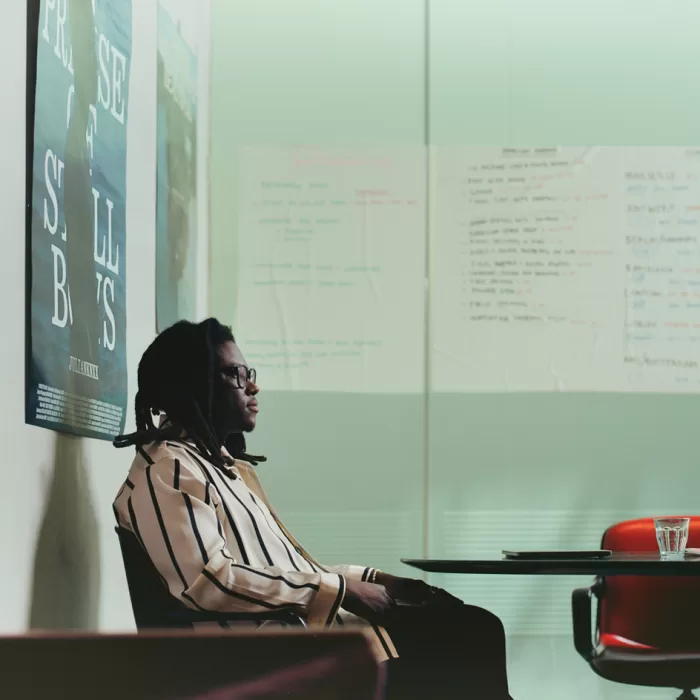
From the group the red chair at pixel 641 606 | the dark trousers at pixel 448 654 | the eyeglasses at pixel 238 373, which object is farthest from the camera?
the red chair at pixel 641 606

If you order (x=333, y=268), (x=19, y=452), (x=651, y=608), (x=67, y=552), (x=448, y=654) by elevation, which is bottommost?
(x=651, y=608)

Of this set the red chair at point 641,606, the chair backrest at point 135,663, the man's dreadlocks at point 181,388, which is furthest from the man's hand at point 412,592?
the chair backrest at point 135,663

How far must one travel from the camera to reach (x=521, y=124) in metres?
3.99

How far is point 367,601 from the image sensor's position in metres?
1.93

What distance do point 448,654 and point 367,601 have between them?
25cm

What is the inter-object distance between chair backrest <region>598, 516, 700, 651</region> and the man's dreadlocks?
144 centimetres

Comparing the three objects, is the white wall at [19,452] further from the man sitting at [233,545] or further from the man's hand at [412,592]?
the man's hand at [412,592]

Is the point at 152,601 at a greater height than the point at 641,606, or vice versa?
the point at 152,601

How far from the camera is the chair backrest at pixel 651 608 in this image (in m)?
3.04

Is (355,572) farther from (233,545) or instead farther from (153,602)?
(153,602)

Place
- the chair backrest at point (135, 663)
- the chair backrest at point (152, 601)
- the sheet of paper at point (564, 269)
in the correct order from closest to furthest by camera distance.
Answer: the chair backrest at point (135, 663)
the chair backrest at point (152, 601)
the sheet of paper at point (564, 269)

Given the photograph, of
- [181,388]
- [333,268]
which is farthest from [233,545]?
[333,268]

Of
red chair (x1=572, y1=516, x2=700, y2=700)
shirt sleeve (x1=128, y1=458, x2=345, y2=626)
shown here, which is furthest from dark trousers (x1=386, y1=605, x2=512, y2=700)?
red chair (x1=572, y1=516, x2=700, y2=700)

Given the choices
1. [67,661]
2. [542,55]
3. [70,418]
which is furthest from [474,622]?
[542,55]
